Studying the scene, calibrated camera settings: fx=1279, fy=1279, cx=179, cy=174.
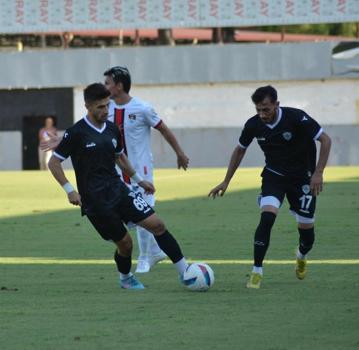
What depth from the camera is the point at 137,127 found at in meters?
13.4

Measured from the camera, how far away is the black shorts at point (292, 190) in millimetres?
11852

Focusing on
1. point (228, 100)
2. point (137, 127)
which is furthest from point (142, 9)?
point (137, 127)

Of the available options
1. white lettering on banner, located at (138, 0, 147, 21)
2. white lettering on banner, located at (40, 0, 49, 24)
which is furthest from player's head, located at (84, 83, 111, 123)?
white lettering on banner, located at (40, 0, 49, 24)

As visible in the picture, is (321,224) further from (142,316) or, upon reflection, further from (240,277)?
(142,316)

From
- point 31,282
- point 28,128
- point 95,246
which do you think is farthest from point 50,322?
point 28,128

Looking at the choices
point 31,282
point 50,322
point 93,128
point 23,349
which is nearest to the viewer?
point 23,349

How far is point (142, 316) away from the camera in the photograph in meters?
9.50

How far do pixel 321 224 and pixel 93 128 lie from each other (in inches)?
344

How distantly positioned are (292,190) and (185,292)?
5.20 feet

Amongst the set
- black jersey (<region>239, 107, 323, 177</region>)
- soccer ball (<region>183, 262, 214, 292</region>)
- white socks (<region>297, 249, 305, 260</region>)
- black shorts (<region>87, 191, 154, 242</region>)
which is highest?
black jersey (<region>239, 107, 323, 177</region>)

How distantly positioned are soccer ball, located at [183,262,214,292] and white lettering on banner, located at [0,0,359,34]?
1365 inches

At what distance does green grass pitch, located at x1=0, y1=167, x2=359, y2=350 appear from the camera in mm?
8359

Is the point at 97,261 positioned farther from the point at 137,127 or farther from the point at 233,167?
the point at 233,167

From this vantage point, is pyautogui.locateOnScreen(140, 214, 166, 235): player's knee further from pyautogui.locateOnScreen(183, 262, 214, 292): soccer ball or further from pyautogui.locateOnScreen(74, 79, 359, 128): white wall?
pyautogui.locateOnScreen(74, 79, 359, 128): white wall
